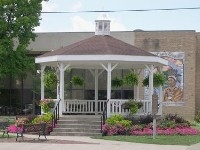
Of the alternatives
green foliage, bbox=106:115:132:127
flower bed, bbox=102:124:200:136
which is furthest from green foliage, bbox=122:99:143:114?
flower bed, bbox=102:124:200:136

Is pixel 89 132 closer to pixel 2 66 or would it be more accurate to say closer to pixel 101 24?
pixel 101 24

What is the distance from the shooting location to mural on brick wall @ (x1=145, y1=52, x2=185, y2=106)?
43.8 meters

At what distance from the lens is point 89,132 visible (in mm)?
26578

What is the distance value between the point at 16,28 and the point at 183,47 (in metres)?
13.9

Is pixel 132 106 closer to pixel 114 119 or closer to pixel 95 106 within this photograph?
pixel 114 119

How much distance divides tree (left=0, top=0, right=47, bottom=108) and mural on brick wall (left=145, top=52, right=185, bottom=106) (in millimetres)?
10925

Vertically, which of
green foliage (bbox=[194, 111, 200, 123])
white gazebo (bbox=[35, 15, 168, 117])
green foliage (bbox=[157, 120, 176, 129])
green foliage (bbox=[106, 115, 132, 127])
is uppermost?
white gazebo (bbox=[35, 15, 168, 117])

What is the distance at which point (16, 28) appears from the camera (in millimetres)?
37781

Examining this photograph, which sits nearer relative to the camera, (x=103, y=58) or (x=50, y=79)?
(x=103, y=58)

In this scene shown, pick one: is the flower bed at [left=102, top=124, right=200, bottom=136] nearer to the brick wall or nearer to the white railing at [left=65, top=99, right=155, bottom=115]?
the white railing at [left=65, top=99, right=155, bottom=115]

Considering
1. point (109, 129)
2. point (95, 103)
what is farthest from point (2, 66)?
point (109, 129)

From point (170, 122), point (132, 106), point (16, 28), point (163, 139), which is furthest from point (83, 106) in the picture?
point (16, 28)

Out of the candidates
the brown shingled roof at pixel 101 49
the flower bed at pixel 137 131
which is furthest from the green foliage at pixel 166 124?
the brown shingled roof at pixel 101 49

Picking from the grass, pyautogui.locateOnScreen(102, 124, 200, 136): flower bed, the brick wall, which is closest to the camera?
the grass
